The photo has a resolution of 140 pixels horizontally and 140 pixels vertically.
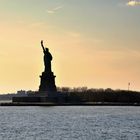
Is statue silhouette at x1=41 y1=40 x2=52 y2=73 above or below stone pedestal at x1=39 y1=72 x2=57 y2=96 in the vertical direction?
above

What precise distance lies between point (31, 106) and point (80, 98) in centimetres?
2759

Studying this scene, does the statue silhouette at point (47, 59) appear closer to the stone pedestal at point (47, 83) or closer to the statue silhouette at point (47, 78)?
the statue silhouette at point (47, 78)

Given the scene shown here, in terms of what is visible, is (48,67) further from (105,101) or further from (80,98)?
(105,101)

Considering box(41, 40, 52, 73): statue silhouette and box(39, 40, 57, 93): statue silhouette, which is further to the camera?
box(41, 40, 52, 73): statue silhouette

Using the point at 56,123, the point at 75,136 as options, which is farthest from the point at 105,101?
the point at 75,136

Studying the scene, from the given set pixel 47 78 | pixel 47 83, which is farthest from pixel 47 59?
pixel 47 83

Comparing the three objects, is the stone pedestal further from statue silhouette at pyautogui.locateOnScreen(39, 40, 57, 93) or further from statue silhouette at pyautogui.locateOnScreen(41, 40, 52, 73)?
statue silhouette at pyautogui.locateOnScreen(41, 40, 52, 73)

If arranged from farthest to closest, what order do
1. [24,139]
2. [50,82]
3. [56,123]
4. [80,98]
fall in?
[80,98], [50,82], [56,123], [24,139]

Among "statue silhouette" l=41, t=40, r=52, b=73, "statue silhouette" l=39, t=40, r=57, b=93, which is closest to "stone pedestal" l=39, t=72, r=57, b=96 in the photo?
"statue silhouette" l=39, t=40, r=57, b=93

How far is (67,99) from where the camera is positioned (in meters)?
127

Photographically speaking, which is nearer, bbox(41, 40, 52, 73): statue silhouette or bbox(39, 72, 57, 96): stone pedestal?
bbox(39, 72, 57, 96): stone pedestal

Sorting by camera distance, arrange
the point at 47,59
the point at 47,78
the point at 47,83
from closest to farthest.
Answer: the point at 47,83 < the point at 47,78 < the point at 47,59

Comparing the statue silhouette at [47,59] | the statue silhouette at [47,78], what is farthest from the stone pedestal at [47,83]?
the statue silhouette at [47,59]

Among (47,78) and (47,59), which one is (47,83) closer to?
(47,78)
